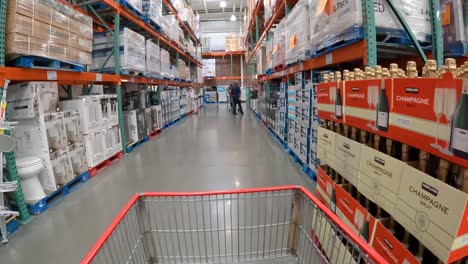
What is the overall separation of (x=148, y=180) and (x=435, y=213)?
3.18 m

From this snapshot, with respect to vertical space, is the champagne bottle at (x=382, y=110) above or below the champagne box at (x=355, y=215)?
above

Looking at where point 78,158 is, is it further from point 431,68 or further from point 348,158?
point 431,68

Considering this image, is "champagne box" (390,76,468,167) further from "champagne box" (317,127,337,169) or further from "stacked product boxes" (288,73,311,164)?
"stacked product boxes" (288,73,311,164)

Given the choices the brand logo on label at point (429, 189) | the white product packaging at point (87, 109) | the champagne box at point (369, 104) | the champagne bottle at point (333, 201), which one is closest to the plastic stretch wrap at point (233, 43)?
the white product packaging at point (87, 109)

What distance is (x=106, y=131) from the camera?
4293 millimetres

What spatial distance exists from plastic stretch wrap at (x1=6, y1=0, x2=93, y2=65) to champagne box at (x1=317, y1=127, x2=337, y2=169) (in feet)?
9.43

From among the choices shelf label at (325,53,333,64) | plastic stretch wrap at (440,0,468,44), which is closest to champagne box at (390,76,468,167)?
shelf label at (325,53,333,64)

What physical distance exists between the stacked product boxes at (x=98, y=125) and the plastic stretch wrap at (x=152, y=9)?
2334 mm

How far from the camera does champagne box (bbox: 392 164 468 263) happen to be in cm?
86

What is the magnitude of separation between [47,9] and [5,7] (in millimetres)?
479

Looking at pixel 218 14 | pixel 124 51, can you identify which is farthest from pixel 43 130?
pixel 218 14

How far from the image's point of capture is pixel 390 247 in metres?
1.18

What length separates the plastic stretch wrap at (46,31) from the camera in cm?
245

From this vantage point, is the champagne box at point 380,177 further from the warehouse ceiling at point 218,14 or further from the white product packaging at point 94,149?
the warehouse ceiling at point 218,14
